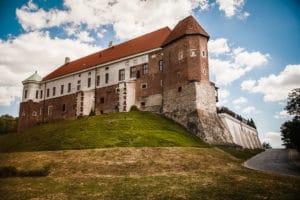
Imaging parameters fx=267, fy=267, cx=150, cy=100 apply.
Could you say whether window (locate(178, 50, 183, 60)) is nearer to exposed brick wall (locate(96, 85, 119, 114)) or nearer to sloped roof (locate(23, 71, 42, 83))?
exposed brick wall (locate(96, 85, 119, 114))

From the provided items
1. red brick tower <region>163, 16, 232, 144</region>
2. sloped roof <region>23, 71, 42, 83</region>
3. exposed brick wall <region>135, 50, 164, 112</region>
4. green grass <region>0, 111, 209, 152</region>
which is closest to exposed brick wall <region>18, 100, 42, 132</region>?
sloped roof <region>23, 71, 42, 83</region>

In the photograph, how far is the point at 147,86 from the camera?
39.1m

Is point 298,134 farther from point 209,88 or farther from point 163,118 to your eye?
point 163,118

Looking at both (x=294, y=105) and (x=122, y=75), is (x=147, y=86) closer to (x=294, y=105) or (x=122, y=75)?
(x=122, y=75)

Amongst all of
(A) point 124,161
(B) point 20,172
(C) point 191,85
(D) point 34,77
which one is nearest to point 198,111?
(C) point 191,85

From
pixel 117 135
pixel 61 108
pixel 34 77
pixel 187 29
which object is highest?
pixel 187 29

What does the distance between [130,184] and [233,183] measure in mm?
5346

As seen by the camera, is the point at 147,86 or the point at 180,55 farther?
the point at 147,86

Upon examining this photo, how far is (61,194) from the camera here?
39.8ft

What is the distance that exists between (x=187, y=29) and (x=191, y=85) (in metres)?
7.90

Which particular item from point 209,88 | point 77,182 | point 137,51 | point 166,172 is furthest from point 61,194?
point 137,51

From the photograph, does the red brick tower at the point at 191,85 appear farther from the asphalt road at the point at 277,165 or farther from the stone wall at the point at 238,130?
the asphalt road at the point at 277,165

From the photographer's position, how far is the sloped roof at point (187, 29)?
35.1 meters

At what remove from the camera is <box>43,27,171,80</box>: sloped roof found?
41.3 metres
